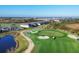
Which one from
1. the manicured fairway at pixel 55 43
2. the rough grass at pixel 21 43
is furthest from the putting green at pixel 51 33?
the rough grass at pixel 21 43

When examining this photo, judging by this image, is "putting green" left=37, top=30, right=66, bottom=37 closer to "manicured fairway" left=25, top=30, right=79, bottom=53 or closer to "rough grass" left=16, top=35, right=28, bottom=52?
"manicured fairway" left=25, top=30, right=79, bottom=53

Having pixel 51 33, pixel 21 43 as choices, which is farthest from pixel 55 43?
pixel 21 43

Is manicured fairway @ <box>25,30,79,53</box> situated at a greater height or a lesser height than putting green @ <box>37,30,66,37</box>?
lesser

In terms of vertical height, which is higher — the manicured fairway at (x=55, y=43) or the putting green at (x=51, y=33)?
the putting green at (x=51, y=33)

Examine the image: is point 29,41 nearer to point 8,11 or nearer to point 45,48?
point 45,48

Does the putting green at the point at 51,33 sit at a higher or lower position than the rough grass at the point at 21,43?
higher

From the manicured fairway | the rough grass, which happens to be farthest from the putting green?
the rough grass

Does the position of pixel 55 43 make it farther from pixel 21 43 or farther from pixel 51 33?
pixel 21 43

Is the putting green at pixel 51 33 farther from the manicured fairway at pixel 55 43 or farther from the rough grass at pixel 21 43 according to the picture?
the rough grass at pixel 21 43
